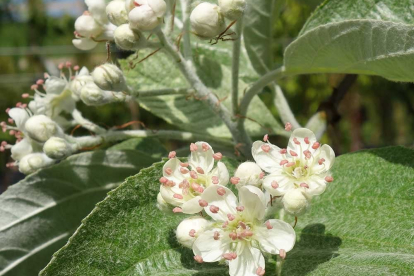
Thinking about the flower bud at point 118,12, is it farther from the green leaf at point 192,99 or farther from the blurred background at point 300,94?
the green leaf at point 192,99

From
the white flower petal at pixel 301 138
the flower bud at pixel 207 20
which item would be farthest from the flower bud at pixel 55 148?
the white flower petal at pixel 301 138

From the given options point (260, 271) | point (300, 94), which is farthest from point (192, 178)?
point (300, 94)

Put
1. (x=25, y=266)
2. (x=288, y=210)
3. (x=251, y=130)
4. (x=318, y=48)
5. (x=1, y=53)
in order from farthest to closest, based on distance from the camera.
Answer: (x=1, y=53), (x=251, y=130), (x=25, y=266), (x=318, y=48), (x=288, y=210)

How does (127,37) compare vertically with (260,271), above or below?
above

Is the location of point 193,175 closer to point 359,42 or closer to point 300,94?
point 359,42

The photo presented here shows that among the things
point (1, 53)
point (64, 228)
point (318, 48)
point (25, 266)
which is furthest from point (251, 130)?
point (1, 53)

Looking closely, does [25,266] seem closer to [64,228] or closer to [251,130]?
[64,228]
